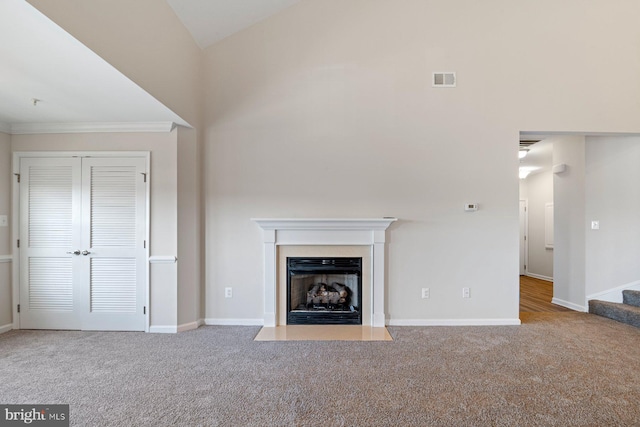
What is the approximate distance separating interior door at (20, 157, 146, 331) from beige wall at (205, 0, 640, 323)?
2.75 feet

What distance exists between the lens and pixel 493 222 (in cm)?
352

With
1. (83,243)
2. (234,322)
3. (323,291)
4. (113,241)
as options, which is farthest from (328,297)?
(83,243)

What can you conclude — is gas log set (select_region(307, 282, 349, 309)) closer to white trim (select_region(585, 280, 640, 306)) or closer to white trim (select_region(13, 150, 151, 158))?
white trim (select_region(13, 150, 151, 158))

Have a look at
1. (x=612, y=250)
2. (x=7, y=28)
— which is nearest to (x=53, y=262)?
(x=7, y=28)

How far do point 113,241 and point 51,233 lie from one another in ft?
2.42

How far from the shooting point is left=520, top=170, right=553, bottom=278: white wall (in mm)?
6504

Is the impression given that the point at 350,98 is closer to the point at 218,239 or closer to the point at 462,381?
the point at 218,239

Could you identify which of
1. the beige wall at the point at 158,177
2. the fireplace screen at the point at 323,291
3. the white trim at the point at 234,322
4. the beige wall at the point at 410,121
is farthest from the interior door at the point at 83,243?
the fireplace screen at the point at 323,291

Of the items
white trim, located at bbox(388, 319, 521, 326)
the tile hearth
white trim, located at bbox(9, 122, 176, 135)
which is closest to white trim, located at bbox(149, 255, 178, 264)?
the tile hearth

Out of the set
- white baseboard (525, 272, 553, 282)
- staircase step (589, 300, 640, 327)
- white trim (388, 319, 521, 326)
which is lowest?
white baseboard (525, 272, 553, 282)

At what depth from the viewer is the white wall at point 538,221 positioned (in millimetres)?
6504

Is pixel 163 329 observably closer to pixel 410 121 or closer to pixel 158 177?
pixel 158 177

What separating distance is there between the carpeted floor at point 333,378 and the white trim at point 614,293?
80cm

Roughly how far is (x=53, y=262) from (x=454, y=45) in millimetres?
5388
